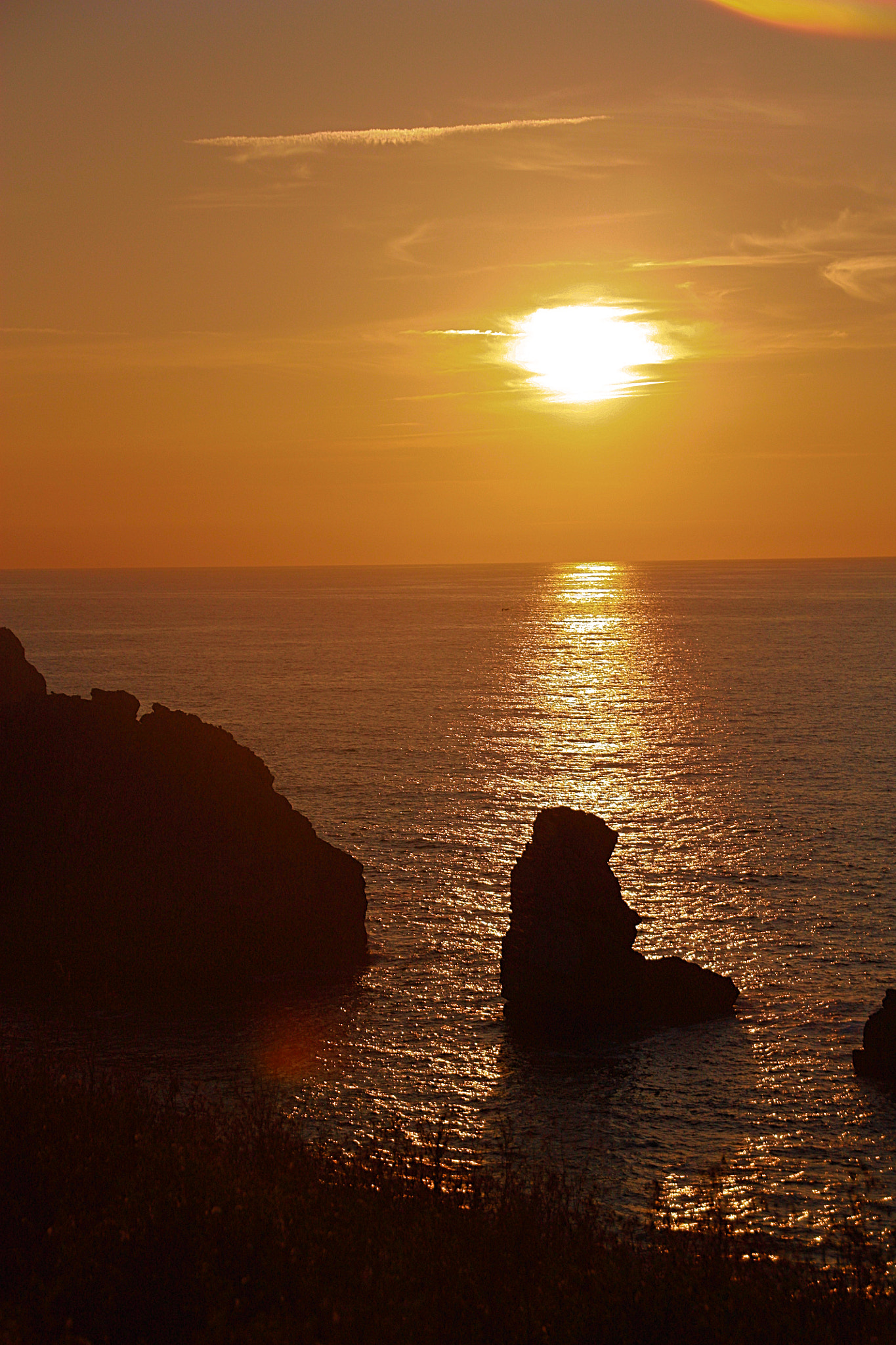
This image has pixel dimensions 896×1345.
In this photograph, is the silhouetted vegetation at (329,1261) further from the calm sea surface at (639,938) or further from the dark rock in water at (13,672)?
the dark rock in water at (13,672)

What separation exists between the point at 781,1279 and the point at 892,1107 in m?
12.3

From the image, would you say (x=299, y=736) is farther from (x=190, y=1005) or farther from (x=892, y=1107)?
(x=892, y=1107)

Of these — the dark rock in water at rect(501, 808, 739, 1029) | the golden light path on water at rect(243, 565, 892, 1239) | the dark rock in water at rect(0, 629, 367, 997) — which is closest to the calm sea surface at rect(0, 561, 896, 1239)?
the golden light path on water at rect(243, 565, 892, 1239)

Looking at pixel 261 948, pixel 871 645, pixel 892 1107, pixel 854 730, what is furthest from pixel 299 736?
pixel 871 645

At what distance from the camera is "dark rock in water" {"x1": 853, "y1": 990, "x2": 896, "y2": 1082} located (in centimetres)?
2862

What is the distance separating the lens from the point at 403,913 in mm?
42719

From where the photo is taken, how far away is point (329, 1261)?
15.0m

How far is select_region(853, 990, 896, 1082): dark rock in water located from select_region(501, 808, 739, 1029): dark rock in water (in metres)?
4.90

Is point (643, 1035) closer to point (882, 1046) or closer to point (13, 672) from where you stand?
point (882, 1046)

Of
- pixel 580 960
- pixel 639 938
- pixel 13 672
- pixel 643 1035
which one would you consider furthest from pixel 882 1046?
pixel 13 672

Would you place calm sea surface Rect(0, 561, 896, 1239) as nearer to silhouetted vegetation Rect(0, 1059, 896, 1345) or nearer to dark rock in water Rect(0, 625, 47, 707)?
silhouetted vegetation Rect(0, 1059, 896, 1345)

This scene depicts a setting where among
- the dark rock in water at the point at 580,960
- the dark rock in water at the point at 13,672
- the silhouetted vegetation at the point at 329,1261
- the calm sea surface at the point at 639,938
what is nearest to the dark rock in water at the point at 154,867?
the calm sea surface at the point at 639,938

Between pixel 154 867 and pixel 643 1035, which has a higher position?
pixel 154 867

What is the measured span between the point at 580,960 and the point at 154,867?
14226 millimetres
